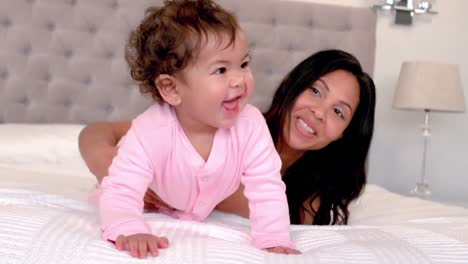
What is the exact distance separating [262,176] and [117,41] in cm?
200

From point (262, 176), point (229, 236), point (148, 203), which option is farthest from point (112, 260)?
point (148, 203)

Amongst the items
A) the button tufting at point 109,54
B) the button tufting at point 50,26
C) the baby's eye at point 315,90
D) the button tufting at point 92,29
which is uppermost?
the button tufting at point 50,26

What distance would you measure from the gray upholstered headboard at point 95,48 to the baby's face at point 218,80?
186 centimetres

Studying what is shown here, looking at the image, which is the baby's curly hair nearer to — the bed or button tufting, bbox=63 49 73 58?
the bed

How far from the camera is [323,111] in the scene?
67.9 inches

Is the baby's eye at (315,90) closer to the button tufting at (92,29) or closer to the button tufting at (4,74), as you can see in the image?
the button tufting at (92,29)

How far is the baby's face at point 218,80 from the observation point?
3.74 ft

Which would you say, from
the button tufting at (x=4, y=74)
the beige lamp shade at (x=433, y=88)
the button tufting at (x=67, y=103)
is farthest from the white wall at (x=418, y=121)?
the button tufting at (x=4, y=74)

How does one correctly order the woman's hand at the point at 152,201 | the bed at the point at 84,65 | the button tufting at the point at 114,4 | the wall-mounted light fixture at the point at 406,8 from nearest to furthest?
1. the woman's hand at the point at 152,201
2. the bed at the point at 84,65
3. the button tufting at the point at 114,4
4. the wall-mounted light fixture at the point at 406,8

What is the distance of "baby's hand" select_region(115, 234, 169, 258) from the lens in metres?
0.89

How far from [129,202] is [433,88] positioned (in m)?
2.28

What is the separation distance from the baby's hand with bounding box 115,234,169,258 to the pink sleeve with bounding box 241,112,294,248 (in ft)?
0.83

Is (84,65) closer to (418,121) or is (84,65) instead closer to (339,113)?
(339,113)

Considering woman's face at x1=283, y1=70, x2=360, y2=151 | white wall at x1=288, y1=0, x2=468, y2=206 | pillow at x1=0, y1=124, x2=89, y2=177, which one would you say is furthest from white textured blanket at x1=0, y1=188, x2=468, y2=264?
white wall at x1=288, y1=0, x2=468, y2=206
